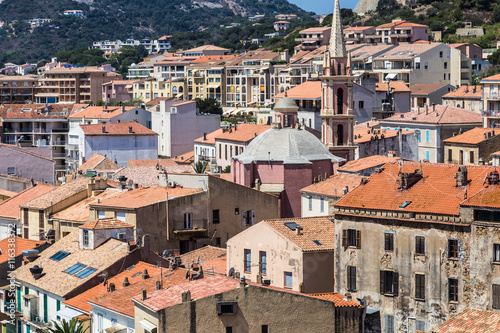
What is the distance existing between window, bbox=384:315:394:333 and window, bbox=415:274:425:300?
57.3 inches

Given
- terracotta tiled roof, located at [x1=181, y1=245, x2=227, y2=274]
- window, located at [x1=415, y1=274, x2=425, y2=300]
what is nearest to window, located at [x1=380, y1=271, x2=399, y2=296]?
window, located at [x1=415, y1=274, x2=425, y2=300]

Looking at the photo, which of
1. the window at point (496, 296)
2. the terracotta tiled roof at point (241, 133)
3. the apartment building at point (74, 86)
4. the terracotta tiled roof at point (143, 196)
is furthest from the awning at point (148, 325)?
the apartment building at point (74, 86)

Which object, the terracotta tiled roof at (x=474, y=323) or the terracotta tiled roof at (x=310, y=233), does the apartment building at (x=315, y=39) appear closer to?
the terracotta tiled roof at (x=310, y=233)

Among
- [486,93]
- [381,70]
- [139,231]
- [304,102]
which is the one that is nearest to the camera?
[139,231]

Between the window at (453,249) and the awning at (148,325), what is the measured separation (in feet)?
42.0

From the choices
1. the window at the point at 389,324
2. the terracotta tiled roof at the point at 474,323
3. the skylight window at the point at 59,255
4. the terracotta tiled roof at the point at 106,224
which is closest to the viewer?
the terracotta tiled roof at the point at 474,323

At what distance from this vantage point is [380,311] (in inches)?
1781

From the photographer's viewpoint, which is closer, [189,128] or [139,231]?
[139,231]

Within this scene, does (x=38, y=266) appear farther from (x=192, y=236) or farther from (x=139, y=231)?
(x=192, y=236)

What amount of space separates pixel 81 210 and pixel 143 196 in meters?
5.09

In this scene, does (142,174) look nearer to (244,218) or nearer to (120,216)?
(244,218)

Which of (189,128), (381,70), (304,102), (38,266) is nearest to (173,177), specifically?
(38,266)

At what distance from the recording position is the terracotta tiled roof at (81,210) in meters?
60.5

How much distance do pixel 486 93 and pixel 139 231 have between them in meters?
51.0
